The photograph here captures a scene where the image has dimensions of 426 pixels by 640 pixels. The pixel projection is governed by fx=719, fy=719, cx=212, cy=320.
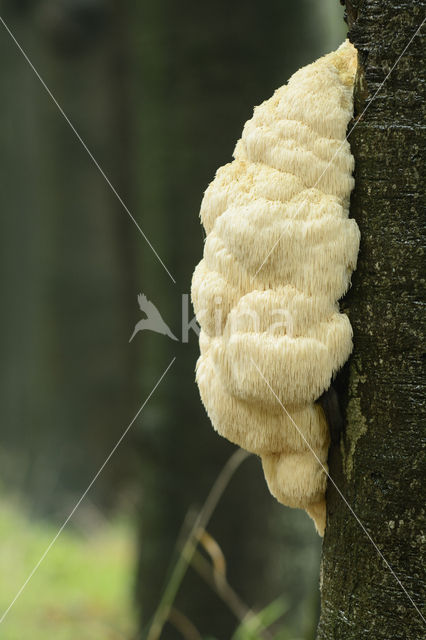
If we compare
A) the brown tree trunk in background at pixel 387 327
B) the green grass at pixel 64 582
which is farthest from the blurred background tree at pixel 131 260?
the brown tree trunk in background at pixel 387 327

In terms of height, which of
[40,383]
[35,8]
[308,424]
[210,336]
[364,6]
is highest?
[364,6]

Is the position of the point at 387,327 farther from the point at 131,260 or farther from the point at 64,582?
the point at 131,260

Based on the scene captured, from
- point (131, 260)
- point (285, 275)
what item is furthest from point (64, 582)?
point (285, 275)

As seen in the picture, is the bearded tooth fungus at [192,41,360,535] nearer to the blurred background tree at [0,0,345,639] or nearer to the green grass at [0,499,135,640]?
the blurred background tree at [0,0,345,639]


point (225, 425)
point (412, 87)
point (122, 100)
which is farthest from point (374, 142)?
point (122, 100)

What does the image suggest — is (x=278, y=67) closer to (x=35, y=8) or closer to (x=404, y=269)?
(x=404, y=269)

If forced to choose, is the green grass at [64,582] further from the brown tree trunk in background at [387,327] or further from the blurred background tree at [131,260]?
the brown tree trunk in background at [387,327]
